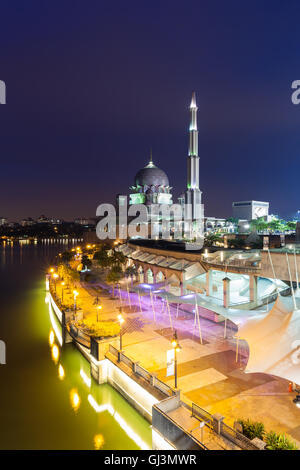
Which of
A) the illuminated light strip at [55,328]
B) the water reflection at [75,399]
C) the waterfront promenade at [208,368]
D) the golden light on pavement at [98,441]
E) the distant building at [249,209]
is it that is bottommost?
the golden light on pavement at [98,441]

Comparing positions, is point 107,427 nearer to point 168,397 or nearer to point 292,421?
point 168,397

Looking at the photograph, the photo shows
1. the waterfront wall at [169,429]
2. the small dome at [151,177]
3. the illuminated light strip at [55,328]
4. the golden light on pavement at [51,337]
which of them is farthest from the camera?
the small dome at [151,177]

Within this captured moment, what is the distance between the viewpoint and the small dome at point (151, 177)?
3561 inches

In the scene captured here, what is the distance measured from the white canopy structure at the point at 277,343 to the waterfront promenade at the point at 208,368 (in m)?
1.78

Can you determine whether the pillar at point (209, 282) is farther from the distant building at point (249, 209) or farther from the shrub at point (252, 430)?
the distant building at point (249, 209)

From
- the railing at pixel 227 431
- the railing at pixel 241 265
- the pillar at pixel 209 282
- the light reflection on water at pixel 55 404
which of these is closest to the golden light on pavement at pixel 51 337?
the light reflection on water at pixel 55 404

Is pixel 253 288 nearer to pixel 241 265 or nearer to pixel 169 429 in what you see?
pixel 241 265

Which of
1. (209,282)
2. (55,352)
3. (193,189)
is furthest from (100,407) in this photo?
(193,189)

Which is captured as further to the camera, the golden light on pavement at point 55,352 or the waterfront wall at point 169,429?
the golden light on pavement at point 55,352

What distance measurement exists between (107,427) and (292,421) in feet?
27.7

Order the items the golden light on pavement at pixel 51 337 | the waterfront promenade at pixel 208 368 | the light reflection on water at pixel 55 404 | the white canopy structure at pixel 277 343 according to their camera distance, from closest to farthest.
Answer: the white canopy structure at pixel 277 343, the waterfront promenade at pixel 208 368, the light reflection on water at pixel 55 404, the golden light on pavement at pixel 51 337

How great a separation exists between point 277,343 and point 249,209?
11644cm

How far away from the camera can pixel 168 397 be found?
10.6 meters
